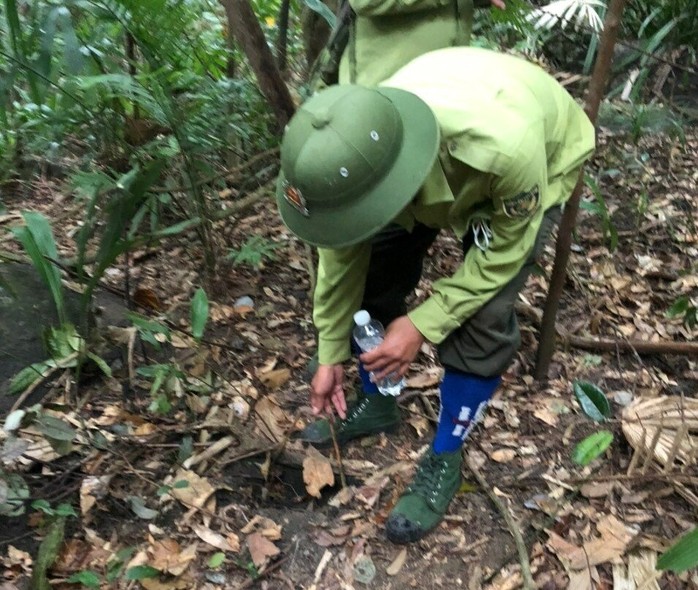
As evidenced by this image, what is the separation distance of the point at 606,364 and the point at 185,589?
5.21ft

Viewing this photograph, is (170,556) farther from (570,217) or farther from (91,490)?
(570,217)

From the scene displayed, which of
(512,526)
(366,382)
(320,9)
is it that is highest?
(320,9)

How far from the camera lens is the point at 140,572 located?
158 centimetres

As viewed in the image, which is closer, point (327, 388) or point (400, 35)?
point (400, 35)

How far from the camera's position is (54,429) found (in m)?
1.67

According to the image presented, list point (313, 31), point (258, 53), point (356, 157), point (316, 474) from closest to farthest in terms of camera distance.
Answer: point (356, 157) < point (316, 474) < point (258, 53) < point (313, 31)

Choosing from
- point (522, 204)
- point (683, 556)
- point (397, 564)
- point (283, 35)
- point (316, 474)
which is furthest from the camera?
point (283, 35)

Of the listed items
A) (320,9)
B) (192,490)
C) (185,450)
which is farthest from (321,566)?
(320,9)

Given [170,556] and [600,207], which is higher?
[600,207]

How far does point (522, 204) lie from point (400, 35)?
0.59m

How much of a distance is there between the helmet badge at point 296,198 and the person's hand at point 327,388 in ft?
1.89

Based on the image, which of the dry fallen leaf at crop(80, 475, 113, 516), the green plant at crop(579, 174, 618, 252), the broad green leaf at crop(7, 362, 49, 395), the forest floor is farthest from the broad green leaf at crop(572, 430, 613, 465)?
the broad green leaf at crop(7, 362, 49, 395)

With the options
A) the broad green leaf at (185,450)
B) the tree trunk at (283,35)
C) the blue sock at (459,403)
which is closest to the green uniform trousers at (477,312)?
the blue sock at (459,403)

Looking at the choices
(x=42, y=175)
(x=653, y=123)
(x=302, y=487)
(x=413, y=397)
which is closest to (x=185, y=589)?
(x=302, y=487)
